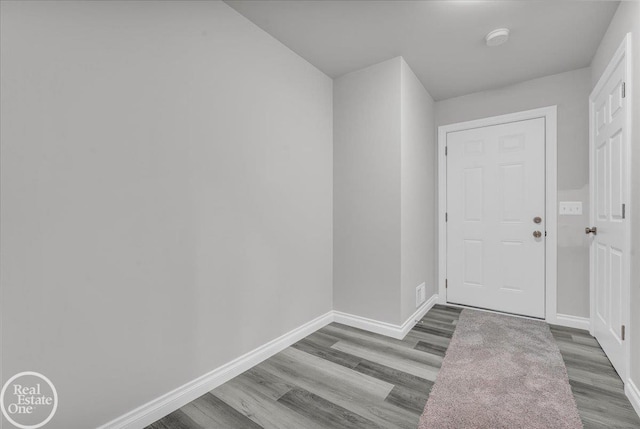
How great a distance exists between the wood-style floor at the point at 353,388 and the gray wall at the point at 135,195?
23 cm

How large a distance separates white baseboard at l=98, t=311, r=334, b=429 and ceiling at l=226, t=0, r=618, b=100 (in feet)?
7.71

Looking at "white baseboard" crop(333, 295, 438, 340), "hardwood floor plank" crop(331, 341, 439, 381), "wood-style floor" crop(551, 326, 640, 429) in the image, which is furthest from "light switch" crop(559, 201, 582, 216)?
"hardwood floor plank" crop(331, 341, 439, 381)

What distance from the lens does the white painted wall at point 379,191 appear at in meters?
2.58

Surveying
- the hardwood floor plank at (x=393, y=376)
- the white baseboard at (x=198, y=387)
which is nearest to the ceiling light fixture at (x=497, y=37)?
the hardwood floor plank at (x=393, y=376)

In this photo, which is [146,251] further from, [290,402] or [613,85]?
[613,85]

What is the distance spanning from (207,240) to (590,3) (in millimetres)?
2861

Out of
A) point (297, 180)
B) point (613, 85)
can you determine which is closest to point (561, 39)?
point (613, 85)

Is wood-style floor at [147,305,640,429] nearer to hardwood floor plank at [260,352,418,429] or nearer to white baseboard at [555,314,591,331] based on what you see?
hardwood floor plank at [260,352,418,429]

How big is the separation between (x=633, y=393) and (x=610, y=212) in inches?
45.6

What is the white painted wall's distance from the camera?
2576 millimetres

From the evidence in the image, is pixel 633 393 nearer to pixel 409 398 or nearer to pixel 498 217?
pixel 409 398

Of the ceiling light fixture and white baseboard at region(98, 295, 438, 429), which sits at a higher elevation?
the ceiling light fixture

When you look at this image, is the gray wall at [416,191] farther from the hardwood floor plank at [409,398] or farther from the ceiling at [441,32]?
the hardwood floor plank at [409,398]

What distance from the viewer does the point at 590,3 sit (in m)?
1.90
